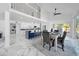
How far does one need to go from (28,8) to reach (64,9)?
932 mm

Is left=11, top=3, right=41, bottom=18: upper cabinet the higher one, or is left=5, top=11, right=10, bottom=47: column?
left=11, top=3, right=41, bottom=18: upper cabinet

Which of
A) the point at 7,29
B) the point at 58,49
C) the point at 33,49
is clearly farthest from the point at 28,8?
the point at 58,49

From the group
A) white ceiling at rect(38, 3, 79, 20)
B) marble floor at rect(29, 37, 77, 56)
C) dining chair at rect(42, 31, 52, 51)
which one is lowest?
marble floor at rect(29, 37, 77, 56)

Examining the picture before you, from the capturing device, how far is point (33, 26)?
7.70ft

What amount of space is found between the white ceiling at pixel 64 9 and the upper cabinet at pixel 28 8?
0.47 ft

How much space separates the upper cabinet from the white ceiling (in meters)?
0.14

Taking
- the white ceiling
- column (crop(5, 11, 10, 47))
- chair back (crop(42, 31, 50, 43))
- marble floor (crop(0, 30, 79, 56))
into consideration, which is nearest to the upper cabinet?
the white ceiling

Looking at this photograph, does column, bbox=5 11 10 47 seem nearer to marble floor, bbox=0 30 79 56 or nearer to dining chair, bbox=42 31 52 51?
marble floor, bbox=0 30 79 56

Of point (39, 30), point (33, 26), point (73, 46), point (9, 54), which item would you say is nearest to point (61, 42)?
point (73, 46)

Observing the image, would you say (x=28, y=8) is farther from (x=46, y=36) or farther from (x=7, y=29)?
(x=46, y=36)

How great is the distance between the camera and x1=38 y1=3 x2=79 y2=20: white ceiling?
7.45 feet

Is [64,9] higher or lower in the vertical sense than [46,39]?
higher

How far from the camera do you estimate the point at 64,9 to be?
2.29m

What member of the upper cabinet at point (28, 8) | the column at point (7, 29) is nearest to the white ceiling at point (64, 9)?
the upper cabinet at point (28, 8)
